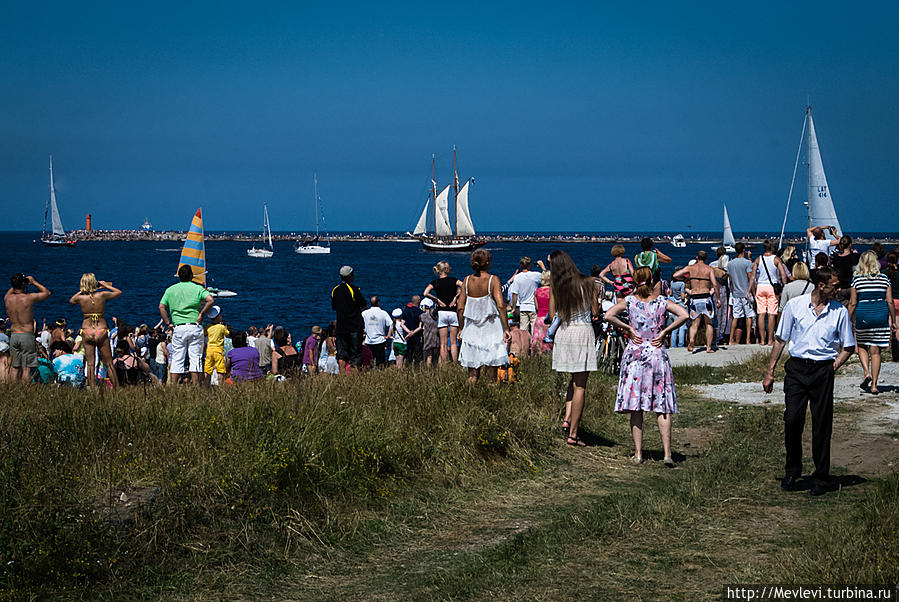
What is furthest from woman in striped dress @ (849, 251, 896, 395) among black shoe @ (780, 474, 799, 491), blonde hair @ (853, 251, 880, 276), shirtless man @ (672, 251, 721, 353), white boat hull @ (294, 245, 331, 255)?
white boat hull @ (294, 245, 331, 255)

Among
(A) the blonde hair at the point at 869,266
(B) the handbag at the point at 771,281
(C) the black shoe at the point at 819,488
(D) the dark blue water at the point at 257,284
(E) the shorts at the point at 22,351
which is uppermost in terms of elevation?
(A) the blonde hair at the point at 869,266

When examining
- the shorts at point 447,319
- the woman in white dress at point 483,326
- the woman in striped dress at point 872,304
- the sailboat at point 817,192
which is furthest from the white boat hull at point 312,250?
the woman in white dress at point 483,326

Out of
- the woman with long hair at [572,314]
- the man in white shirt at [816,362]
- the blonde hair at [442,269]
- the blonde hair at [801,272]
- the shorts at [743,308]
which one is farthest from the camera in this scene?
the shorts at [743,308]

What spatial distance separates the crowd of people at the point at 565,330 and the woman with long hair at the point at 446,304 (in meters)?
0.02

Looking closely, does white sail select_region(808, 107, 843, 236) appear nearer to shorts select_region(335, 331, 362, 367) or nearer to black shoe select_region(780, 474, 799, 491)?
shorts select_region(335, 331, 362, 367)

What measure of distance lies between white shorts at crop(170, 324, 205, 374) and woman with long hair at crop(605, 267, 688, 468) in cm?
585

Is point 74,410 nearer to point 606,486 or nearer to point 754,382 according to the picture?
point 606,486

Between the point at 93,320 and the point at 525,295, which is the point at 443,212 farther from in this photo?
the point at 93,320

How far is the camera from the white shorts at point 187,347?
1159 cm

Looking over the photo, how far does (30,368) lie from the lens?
1169 centimetres

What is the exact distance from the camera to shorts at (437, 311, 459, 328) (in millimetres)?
14109

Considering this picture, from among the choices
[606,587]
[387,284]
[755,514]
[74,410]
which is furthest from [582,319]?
[387,284]

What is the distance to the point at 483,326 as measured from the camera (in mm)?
9719

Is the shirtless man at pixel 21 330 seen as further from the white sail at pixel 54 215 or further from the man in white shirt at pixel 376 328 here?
the white sail at pixel 54 215
